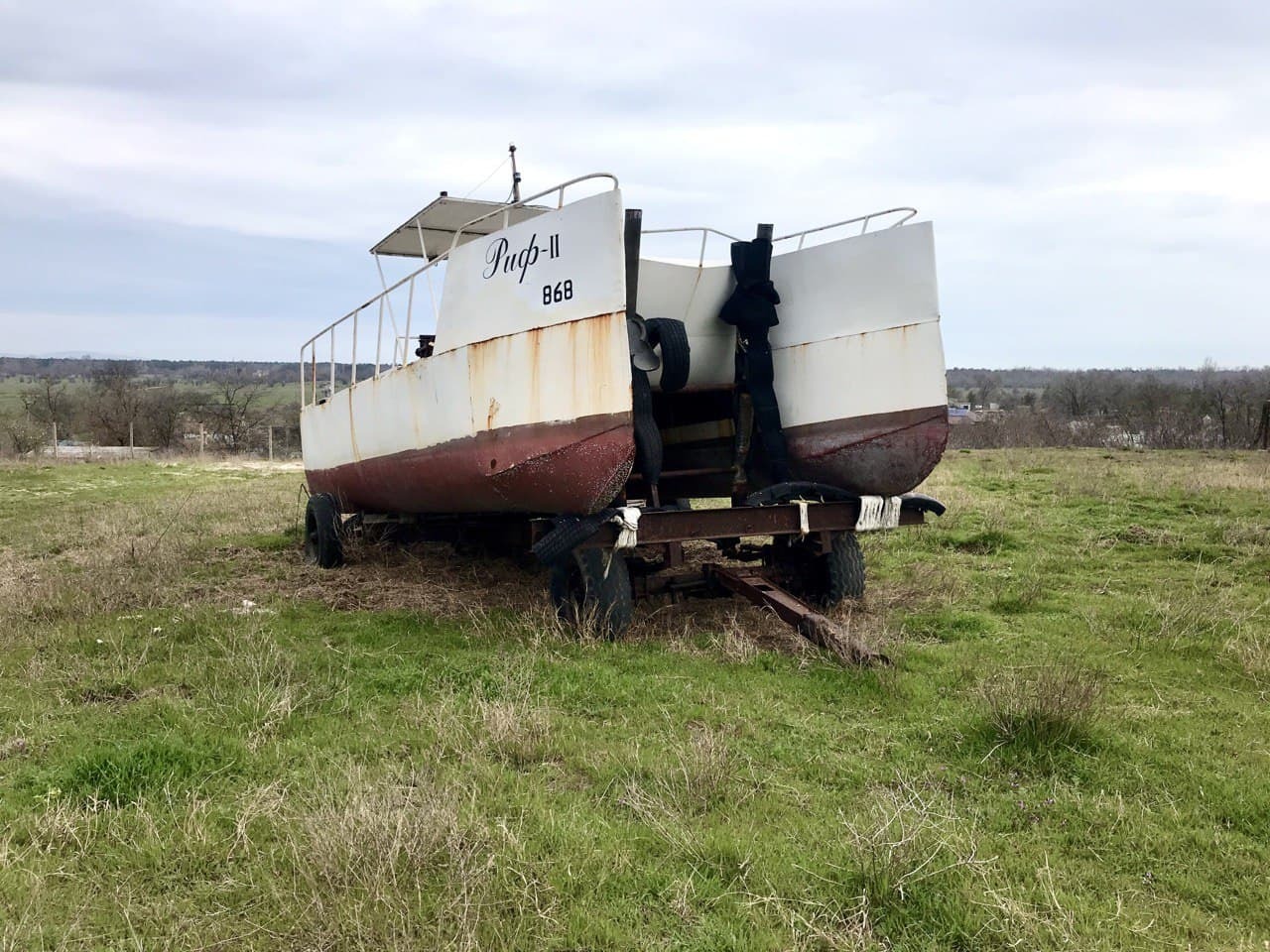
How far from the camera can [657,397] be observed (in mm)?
8328

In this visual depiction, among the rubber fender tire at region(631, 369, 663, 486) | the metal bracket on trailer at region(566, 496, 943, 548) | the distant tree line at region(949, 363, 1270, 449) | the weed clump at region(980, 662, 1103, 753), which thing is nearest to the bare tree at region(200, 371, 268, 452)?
the distant tree line at region(949, 363, 1270, 449)

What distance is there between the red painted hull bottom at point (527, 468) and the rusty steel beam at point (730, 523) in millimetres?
278

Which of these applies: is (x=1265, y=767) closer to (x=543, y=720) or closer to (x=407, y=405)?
(x=543, y=720)

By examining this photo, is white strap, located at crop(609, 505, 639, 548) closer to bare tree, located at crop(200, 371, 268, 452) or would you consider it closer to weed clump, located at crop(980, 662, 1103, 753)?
weed clump, located at crop(980, 662, 1103, 753)

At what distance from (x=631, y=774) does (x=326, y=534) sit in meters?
6.09

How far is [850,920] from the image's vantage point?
2676 millimetres

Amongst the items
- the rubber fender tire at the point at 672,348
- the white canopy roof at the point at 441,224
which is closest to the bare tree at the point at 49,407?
the white canopy roof at the point at 441,224

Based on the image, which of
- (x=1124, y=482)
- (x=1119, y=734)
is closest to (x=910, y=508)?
(x=1119, y=734)

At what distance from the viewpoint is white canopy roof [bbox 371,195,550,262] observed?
824cm

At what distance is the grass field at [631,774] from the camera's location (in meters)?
2.75

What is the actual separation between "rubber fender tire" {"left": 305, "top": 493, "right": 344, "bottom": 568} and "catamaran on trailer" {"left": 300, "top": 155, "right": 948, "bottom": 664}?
3.10 feet

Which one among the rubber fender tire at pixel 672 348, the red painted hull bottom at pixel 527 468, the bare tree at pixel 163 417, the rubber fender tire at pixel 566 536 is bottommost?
the rubber fender tire at pixel 566 536

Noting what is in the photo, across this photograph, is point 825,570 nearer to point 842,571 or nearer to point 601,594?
point 842,571

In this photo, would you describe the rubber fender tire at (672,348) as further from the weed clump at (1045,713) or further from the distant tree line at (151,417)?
the distant tree line at (151,417)
